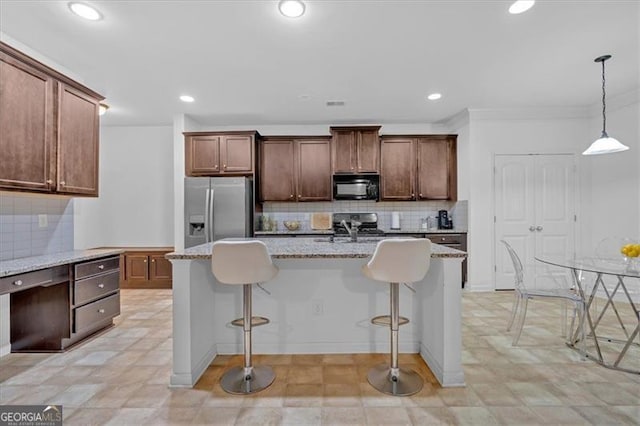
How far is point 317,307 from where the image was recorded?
2.62 metres

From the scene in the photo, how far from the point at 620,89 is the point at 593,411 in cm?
394

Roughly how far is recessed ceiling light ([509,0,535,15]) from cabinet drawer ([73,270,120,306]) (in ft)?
13.5

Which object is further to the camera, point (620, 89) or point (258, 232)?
point (258, 232)

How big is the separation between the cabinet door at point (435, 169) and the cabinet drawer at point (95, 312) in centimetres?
424

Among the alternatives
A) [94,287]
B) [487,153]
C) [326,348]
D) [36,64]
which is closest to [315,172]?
[487,153]

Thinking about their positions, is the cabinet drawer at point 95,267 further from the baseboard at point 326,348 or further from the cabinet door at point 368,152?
the cabinet door at point 368,152

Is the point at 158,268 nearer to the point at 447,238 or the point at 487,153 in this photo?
the point at 447,238

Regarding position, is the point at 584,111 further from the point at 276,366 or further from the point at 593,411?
the point at 276,366

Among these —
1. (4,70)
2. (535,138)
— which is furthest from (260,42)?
(535,138)

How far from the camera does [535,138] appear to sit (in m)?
4.64

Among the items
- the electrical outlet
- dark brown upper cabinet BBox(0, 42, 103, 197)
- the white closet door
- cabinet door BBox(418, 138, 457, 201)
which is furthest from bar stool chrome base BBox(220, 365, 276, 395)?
the white closet door

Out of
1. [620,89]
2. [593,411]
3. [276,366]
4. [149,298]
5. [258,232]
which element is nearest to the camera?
[593,411]

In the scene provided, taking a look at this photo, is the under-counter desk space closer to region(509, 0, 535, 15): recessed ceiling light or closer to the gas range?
the gas range

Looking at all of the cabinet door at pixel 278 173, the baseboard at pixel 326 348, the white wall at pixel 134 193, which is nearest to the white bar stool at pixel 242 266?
the baseboard at pixel 326 348
